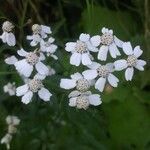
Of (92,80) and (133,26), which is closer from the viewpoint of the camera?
(92,80)

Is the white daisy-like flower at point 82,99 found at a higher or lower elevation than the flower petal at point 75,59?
lower

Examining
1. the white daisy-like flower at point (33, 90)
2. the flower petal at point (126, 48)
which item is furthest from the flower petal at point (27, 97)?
the flower petal at point (126, 48)

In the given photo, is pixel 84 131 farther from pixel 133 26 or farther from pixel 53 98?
pixel 133 26

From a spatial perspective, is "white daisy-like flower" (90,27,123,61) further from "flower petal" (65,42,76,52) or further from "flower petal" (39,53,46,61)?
"flower petal" (39,53,46,61)

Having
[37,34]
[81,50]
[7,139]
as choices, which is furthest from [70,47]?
[7,139]

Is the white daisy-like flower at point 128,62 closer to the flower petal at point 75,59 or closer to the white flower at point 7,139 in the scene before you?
the flower petal at point 75,59

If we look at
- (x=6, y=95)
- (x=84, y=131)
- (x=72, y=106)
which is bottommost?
(x=84, y=131)

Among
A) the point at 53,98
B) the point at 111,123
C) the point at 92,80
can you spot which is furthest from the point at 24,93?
the point at 111,123
